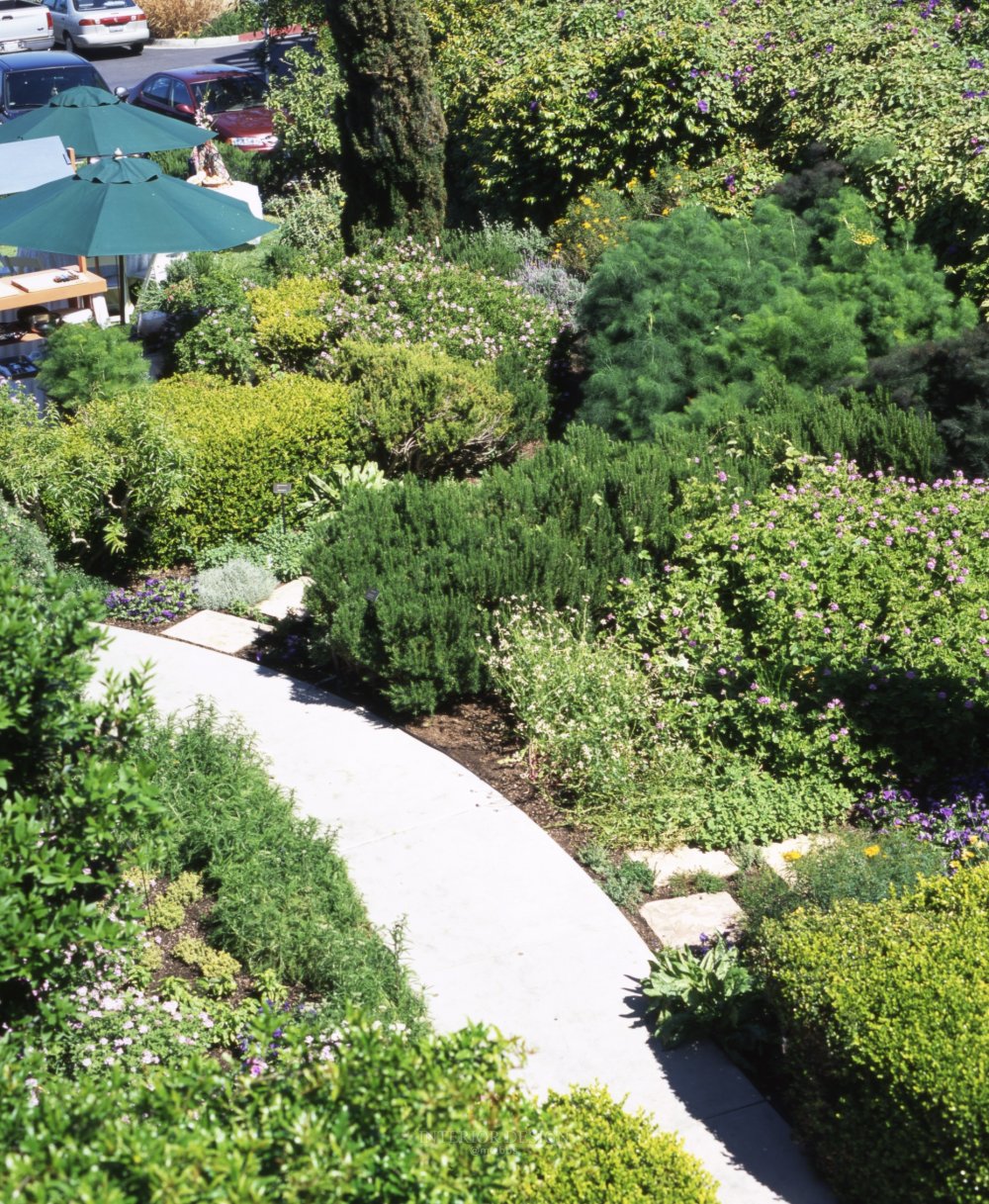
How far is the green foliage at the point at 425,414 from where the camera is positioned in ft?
29.7

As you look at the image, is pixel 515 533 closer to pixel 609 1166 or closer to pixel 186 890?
pixel 186 890

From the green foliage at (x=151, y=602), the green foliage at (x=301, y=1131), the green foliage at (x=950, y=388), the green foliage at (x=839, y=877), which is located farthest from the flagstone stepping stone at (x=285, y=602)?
the green foliage at (x=301, y=1131)

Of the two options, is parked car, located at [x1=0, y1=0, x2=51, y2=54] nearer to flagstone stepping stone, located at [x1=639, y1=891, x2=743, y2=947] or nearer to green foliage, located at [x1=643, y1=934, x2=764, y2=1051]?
flagstone stepping stone, located at [x1=639, y1=891, x2=743, y2=947]

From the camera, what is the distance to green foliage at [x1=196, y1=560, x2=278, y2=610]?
7.92 m

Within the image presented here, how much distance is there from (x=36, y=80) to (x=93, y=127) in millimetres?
11031

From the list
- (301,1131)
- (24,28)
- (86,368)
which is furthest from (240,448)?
(24,28)

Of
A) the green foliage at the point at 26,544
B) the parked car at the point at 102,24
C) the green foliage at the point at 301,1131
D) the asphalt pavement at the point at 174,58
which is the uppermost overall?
the parked car at the point at 102,24

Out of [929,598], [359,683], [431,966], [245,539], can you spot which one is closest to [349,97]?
[245,539]

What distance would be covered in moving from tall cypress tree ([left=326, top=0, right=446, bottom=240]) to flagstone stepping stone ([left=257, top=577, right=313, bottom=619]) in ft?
18.3

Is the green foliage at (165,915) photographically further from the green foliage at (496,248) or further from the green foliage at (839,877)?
the green foliage at (496,248)

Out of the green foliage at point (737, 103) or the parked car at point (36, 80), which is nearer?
the green foliage at point (737, 103)

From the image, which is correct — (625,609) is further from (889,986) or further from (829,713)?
(889,986)

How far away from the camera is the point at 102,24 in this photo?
31250mm

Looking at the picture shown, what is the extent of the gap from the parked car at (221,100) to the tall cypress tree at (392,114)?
8984mm
